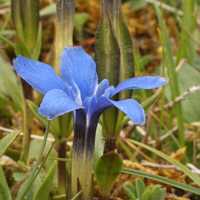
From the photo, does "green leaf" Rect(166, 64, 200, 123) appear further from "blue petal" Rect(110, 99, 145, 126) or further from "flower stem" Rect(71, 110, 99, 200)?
"blue petal" Rect(110, 99, 145, 126)

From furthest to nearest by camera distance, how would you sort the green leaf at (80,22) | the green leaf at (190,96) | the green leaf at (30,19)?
the green leaf at (80,22), the green leaf at (190,96), the green leaf at (30,19)

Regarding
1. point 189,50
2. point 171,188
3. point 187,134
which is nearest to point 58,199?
point 171,188

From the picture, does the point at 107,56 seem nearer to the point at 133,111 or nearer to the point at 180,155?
the point at 133,111

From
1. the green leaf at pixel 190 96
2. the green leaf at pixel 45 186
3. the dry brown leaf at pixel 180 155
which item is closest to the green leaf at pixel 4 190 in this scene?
the green leaf at pixel 45 186

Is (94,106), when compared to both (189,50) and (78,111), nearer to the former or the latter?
(78,111)

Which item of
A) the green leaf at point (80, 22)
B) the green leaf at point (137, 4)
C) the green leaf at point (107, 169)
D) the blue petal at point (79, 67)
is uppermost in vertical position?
the green leaf at point (137, 4)

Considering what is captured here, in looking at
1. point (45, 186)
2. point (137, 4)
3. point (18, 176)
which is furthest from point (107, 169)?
point (137, 4)

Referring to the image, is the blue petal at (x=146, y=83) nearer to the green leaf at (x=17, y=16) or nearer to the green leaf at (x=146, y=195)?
the green leaf at (x=146, y=195)

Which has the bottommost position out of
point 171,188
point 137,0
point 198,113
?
point 171,188
